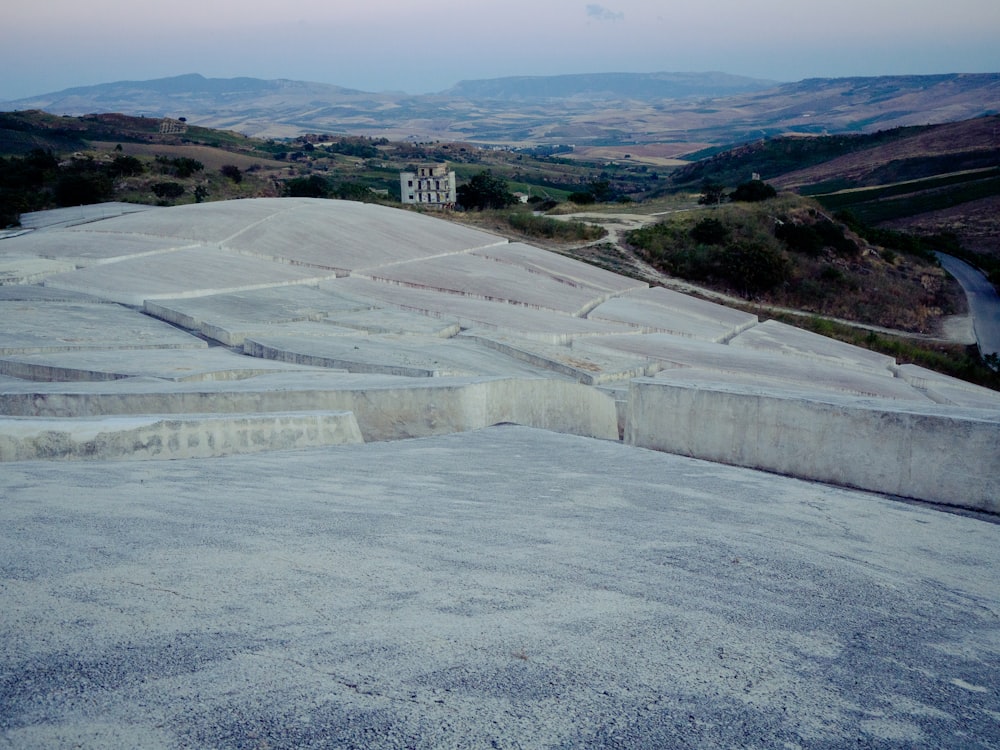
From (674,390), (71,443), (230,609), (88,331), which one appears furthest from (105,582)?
(88,331)

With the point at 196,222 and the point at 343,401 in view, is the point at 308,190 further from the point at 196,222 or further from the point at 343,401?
the point at 343,401

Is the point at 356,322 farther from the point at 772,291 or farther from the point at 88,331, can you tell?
the point at 772,291

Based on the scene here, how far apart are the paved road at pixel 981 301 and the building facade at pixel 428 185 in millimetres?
35080

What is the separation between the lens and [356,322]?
11.7m

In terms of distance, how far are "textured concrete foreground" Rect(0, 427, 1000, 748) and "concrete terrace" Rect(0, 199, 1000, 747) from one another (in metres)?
0.01

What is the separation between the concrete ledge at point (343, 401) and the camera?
6.41 m

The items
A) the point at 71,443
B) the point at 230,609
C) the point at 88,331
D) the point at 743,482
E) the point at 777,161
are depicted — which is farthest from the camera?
the point at 777,161

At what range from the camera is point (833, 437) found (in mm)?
6641

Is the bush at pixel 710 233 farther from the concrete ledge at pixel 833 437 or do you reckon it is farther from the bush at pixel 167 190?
the concrete ledge at pixel 833 437

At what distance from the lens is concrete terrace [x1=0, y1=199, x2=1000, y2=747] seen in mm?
2311

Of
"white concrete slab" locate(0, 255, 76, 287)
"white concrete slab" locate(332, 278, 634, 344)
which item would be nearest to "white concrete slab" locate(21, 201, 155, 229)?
"white concrete slab" locate(0, 255, 76, 287)

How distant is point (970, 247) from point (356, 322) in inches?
1678

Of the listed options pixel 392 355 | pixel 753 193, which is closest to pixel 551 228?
pixel 753 193

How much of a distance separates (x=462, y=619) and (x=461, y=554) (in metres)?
0.75
